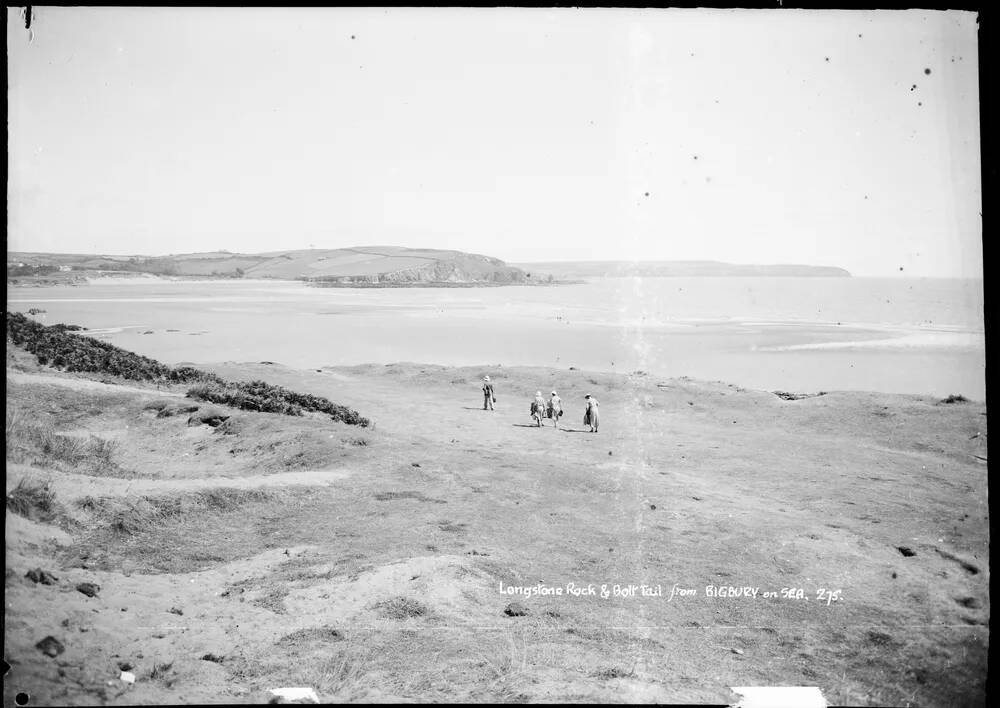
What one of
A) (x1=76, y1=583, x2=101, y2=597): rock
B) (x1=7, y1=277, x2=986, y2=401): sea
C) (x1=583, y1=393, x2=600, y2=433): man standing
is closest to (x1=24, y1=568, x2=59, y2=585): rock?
(x1=76, y1=583, x2=101, y2=597): rock

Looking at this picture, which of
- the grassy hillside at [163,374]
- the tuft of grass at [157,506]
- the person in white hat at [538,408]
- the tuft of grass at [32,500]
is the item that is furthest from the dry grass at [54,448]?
the person in white hat at [538,408]

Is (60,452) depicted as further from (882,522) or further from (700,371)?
(882,522)

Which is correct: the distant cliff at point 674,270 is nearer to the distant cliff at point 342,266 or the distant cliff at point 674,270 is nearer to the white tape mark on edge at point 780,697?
the distant cliff at point 342,266

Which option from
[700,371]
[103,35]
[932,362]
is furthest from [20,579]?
[932,362]

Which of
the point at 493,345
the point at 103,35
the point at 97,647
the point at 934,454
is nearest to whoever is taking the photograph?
the point at 97,647

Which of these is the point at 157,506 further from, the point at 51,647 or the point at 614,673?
the point at 614,673

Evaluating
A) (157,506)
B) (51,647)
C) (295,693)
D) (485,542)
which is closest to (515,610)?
(485,542)
